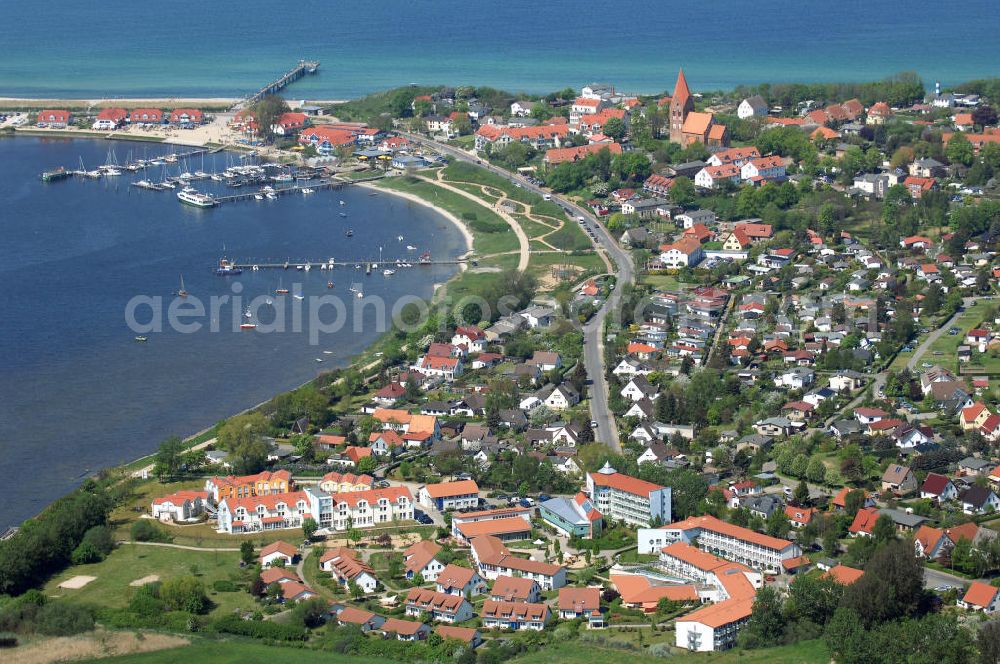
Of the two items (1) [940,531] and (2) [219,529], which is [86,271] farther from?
(1) [940,531]

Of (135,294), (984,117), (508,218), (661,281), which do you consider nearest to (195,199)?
(135,294)

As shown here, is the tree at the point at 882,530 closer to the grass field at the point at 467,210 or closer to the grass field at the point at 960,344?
the grass field at the point at 960,344

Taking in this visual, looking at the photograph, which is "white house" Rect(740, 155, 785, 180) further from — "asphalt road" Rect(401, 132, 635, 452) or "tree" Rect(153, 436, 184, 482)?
"tree" Rect(153, 436, 184, 482)

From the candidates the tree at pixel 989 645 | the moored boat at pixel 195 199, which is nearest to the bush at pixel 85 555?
the tree at pixel 989 645

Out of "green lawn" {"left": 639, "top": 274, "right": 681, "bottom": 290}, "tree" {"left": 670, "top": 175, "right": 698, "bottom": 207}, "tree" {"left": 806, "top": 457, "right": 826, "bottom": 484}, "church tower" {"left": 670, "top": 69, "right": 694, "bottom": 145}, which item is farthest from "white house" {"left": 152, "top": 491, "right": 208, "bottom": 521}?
"church tower" {"left": 670, "top": 69, "right": 694, "bottom": 145}

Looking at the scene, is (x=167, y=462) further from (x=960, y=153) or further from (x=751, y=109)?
(x=751, y=109)

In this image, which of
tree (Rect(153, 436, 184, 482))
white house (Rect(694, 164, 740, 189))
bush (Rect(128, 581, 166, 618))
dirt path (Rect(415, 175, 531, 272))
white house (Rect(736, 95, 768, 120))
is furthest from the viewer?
white house (Rect(736, 95, 768, 120))
